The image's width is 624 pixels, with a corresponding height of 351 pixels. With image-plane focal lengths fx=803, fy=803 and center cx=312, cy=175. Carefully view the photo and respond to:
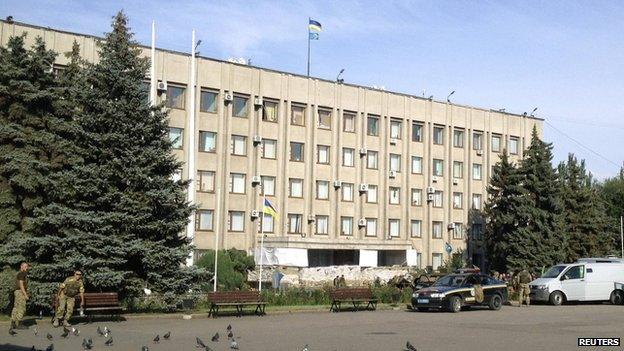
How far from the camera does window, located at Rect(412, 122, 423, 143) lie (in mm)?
64625

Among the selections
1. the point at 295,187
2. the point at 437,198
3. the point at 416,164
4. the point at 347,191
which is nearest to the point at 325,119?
the point at 347,191

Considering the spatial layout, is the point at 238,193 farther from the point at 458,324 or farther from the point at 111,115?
the point at 458,324

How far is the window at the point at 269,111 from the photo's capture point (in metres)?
56.8

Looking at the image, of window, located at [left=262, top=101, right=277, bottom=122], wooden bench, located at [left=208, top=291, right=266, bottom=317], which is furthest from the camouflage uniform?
window, located at [left=262, top=101, right=277, bottom=122]

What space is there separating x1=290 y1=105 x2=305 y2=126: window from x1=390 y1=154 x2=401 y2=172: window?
8.72m

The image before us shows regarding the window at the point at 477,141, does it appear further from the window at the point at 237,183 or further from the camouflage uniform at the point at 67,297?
the camouflage uniform at the point at 67,297

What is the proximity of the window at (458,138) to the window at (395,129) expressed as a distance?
627 cm

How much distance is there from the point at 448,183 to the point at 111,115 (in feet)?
143

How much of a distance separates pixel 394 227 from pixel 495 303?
30.5m

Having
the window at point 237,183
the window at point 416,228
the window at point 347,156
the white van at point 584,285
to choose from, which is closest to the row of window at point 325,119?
the window at point 347,156

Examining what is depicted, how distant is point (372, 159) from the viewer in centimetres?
6212

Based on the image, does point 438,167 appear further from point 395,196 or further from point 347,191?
point 347,191

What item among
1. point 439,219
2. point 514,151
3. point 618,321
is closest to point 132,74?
point 618,321

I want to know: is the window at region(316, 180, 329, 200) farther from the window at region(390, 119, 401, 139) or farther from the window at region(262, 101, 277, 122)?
the window at region(390, 119, 401, 139)
